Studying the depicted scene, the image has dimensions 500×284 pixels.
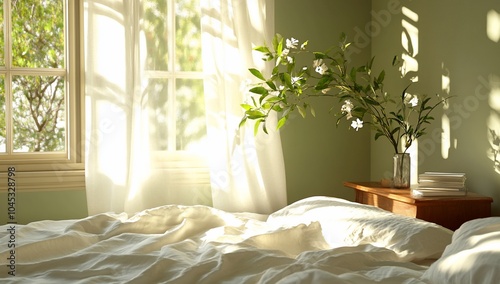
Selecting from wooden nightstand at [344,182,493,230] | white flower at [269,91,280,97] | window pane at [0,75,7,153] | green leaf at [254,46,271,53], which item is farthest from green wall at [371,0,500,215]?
window pane at [0,75,7,153]

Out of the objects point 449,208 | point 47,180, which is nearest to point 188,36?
point 47,180

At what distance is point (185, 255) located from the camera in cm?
229

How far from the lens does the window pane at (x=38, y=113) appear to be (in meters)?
4.00

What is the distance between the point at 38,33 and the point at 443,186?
99.3 inches

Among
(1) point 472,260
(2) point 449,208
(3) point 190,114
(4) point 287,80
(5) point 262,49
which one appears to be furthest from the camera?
(3) point 190,114

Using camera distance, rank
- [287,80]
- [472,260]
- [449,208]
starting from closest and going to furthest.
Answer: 1. [472,260]
2. [449,208]
3. [287,80]

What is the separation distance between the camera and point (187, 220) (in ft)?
9.05

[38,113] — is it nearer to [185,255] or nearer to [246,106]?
[246,106]

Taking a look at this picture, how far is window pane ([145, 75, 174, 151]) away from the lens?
3.93m

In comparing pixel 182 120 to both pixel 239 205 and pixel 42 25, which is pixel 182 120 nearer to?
pixel 239 205

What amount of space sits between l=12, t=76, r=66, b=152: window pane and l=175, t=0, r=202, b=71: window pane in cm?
74

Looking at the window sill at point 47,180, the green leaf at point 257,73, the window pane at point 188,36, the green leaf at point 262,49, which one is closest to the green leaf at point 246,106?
the green leaf at point 257,73

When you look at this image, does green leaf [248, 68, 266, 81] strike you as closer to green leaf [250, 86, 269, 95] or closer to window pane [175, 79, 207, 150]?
green leaf [250, 86, 269, 95]

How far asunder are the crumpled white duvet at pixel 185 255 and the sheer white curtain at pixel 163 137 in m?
1.00
